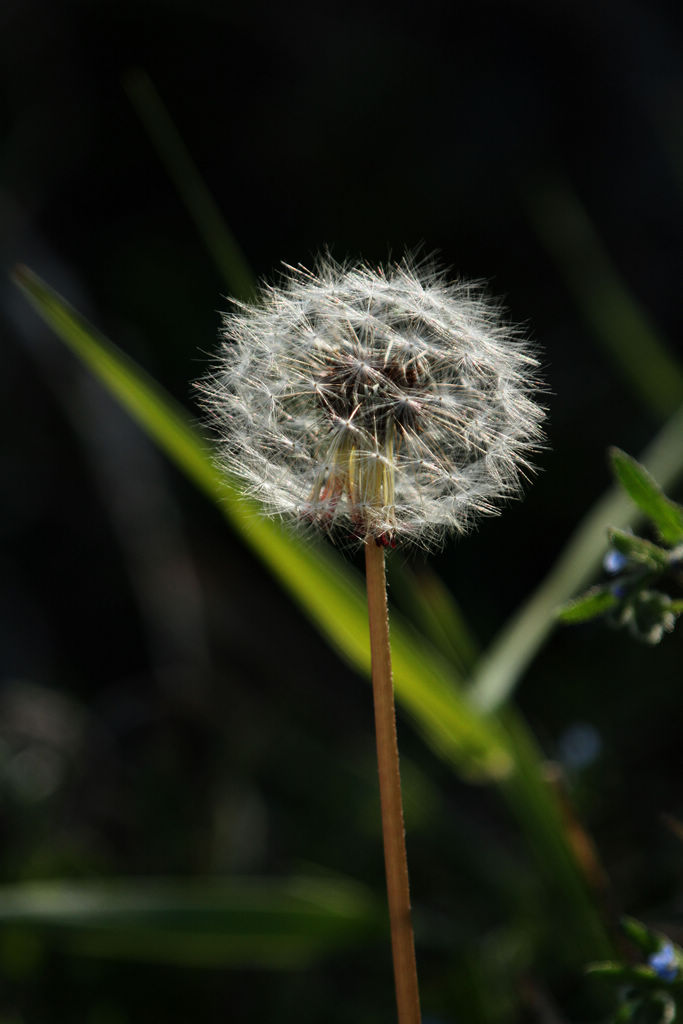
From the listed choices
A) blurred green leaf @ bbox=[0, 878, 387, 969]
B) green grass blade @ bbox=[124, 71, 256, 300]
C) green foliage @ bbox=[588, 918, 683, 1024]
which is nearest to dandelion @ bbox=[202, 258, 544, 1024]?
green foliage @ bbox=[588, 918, 683, 1024]

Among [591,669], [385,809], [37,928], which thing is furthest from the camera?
[591,669]

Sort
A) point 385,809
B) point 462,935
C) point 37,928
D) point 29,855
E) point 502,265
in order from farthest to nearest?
point 502,265 → point 29,855 → point 462,935 → point 37,928 → point 385,809

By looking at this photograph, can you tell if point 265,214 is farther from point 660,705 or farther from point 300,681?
point 660,705

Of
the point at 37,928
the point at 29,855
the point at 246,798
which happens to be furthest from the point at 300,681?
the point at 37,928

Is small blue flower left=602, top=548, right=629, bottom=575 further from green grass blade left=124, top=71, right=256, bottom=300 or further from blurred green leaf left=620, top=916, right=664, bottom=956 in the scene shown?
green grass blade left=124, top=71, right=256, bottom=300

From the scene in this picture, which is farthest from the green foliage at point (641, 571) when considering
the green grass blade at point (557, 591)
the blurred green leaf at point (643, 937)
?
the green grass blade at point (557, 591)

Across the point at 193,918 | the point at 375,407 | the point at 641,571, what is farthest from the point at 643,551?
the point at 193,918
